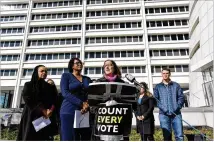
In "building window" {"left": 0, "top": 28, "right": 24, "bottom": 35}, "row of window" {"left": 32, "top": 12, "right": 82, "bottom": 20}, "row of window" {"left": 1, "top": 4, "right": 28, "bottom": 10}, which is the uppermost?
"row of window" {"left": 1, "top": 4, "right": 28, "bottom": 10}

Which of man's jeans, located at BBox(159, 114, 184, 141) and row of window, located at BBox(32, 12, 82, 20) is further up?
row of window, located at BBox(32, 12, 82, 20)

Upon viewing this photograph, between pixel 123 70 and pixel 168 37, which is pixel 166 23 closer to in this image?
pixel 168 37

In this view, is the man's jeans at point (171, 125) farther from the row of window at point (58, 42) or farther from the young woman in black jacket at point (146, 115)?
the row of window at point (58, 42)

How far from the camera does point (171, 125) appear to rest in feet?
10.9

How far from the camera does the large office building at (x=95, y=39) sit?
27.2 meters

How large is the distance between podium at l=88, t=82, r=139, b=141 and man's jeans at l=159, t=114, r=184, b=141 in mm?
1643

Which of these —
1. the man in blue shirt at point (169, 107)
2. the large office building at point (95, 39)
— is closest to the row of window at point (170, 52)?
the large office building at point (95, 39)

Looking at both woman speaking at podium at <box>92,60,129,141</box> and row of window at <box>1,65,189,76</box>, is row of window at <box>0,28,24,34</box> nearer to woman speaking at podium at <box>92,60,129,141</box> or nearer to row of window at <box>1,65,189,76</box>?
row of window at <box>1,65,189,76</box>

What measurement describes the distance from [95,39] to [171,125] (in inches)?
1058

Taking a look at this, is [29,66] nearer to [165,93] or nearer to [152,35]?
[152,35]

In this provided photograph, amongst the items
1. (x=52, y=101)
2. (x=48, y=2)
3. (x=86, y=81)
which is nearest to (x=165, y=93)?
(x=86, y=81)

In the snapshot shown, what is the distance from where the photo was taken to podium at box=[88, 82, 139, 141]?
1.74 metres

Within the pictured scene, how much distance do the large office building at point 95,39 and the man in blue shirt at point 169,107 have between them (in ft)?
→ 75.6

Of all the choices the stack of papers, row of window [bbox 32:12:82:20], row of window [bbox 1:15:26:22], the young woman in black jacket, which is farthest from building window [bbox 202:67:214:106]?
row of window [bbox 1:15:26:22]
